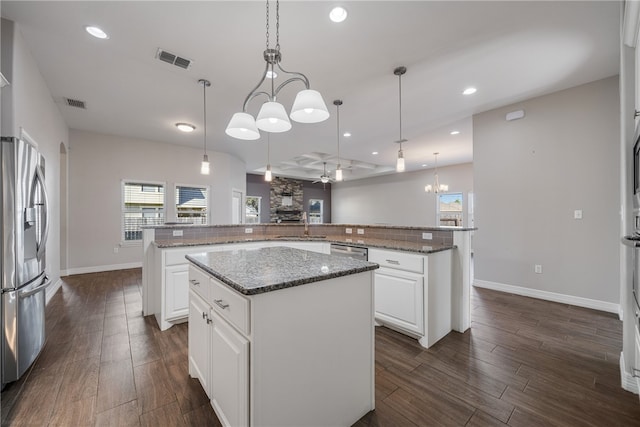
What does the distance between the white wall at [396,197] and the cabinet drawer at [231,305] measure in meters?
7.06

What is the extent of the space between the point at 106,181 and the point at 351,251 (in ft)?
17.7

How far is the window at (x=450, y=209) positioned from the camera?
8132 mm

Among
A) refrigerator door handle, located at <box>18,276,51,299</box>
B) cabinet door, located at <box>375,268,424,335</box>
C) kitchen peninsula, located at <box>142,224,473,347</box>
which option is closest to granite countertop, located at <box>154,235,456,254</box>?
kitchen peninsula, located at <box>142,224,473,347</box>

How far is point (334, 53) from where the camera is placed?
254 cm

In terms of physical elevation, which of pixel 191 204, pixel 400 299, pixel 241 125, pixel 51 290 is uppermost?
pixel 241 125

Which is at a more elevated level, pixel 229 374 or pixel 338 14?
pixel 338 14

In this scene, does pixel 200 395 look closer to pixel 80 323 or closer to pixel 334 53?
pixel 80 323

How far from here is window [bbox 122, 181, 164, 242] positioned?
5.49 metres

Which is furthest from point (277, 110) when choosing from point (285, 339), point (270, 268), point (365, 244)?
point (365, 244)

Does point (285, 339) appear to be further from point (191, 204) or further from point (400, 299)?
point (191, 204)

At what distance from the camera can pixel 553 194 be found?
3.41 m

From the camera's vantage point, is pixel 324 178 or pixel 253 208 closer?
pixel 324 178

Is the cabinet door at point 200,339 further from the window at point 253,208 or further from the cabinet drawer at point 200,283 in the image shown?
the window at point 253,208

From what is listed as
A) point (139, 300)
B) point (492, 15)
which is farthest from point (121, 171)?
point (492, 15)
